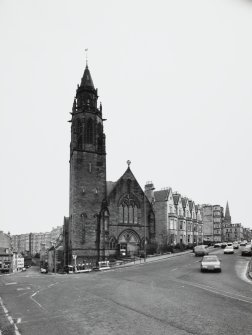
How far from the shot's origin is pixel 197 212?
8712cm

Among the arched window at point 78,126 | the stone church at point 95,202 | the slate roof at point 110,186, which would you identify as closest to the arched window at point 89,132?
the stone church at point 95,202

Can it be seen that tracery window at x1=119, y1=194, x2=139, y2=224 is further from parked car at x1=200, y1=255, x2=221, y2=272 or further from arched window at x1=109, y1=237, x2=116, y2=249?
parked car at x1=200, y1=255, x2=221, y2=272

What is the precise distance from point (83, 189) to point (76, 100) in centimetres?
1357

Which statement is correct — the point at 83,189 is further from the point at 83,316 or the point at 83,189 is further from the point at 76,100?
the point at 83,316

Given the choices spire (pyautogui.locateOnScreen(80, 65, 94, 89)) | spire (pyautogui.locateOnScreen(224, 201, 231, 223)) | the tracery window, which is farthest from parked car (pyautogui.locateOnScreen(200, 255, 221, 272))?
spire (pyautogui.locateOnScreen(224, 201, 231, 223))

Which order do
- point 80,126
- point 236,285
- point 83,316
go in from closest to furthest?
1. point 83,316
2. point 236,285
3. point 80,126

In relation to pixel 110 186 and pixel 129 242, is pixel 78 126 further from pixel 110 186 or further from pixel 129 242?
pixel 129 242

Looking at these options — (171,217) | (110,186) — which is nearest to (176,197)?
(171,217)

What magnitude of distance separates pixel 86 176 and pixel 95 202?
3.80 meters

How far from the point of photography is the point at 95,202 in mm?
50406

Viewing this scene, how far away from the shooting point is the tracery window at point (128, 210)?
54219 millimetres

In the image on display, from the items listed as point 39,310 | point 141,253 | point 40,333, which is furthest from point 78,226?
point 40,333

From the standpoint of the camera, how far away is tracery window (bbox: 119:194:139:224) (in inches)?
2135

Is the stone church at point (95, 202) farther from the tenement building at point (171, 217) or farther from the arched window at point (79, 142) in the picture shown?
the tenement building at point (171, 217)
